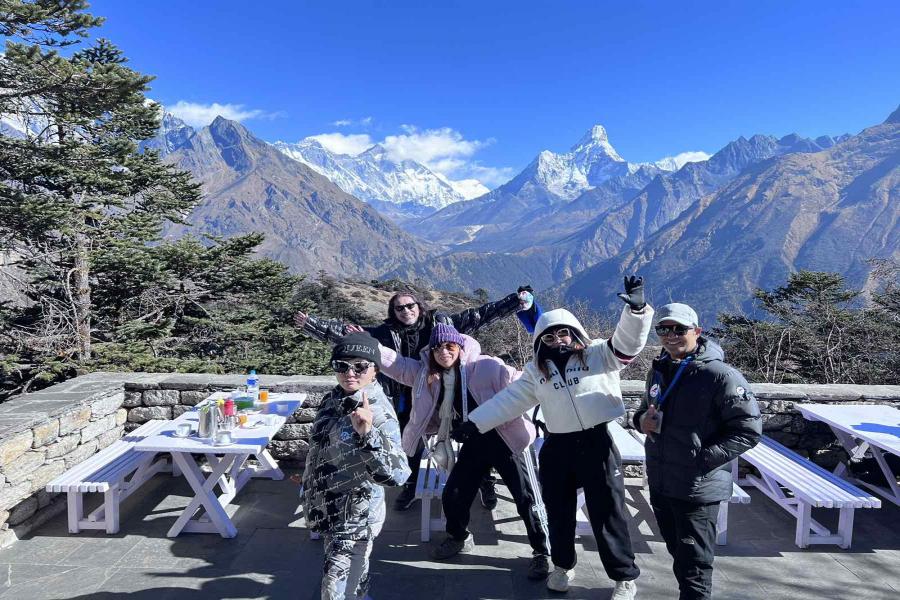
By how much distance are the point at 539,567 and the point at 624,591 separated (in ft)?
1.65

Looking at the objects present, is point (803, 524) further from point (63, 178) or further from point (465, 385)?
point (63, 178)

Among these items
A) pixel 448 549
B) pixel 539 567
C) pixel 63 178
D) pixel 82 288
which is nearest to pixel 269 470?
pixel 448 549

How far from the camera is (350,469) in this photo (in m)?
2.50

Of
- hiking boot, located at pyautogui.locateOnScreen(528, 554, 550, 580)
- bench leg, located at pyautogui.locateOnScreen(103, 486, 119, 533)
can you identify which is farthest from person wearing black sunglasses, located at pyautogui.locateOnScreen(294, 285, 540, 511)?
bench leg, located at pyautogui.locateOnScreen(103, 486, 119, 533)

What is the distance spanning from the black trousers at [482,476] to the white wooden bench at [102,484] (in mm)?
2182

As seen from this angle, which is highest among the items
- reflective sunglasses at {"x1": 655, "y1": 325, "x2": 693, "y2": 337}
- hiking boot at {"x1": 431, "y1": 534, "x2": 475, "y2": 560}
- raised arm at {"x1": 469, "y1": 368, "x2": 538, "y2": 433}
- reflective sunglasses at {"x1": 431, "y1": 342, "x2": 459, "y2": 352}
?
reflective sunglasses at {"x1": 655, "y1": 325, "x2": 693, "y2": 337}

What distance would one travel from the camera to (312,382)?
16.7 ft

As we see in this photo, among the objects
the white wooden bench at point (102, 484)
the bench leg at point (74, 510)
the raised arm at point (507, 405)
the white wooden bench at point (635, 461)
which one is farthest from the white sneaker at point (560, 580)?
the bench leg at point (74, 510)

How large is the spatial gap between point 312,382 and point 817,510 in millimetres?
4162

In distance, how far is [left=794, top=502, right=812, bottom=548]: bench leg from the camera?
3732 mm

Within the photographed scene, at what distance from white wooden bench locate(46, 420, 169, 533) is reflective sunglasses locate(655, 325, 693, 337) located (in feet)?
11.2

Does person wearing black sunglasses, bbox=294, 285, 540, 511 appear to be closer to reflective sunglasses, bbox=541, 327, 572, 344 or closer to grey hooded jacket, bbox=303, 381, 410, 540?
reflective sunglasses, bbox=541, 327, 572, 344

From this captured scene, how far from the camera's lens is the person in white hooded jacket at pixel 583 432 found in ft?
9.80

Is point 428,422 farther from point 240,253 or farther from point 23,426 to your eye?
point 240,253
